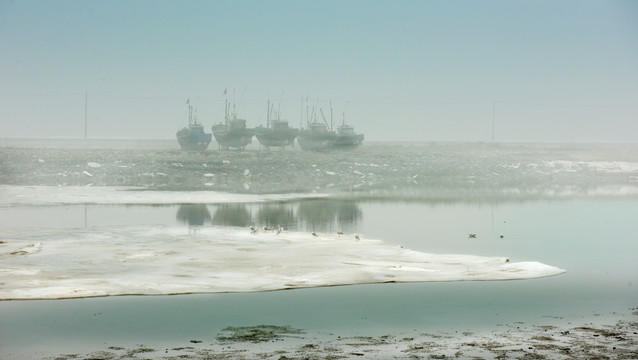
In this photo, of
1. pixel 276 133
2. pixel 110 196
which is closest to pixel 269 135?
pixel 276 133

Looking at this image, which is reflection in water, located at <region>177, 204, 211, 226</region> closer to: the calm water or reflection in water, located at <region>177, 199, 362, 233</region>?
reflection in water, located at <region>177, 199, 362, 233</region>

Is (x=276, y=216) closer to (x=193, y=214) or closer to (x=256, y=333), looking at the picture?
(x=193, y=214)

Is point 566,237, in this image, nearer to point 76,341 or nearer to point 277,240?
point 277,240

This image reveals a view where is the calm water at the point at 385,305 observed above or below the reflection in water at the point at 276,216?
below

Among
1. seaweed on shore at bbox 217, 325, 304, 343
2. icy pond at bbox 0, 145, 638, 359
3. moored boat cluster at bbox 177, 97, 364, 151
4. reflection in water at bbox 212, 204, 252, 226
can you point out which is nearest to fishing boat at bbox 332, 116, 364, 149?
moored boat cluster at bbox 177, 97, 364, 151

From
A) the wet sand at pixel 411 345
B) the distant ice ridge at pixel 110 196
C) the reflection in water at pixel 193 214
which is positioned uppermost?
the distant ice ridge at pixel 110 196

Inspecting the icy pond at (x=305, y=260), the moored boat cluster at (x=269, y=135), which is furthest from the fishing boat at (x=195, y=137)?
the icy pond at (x=305, y=260)

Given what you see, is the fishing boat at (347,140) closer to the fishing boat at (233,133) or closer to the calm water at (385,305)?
the fishing boat at (233,133)
